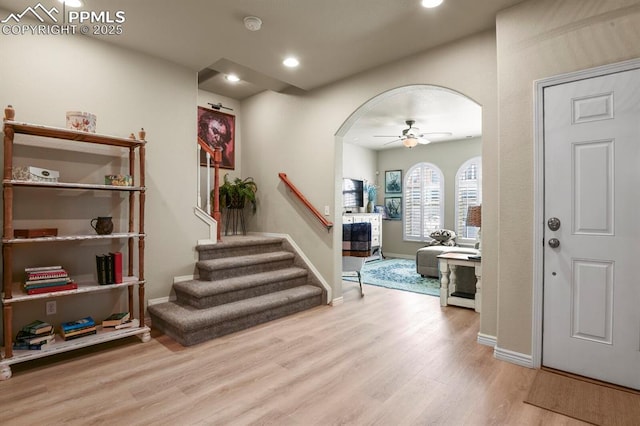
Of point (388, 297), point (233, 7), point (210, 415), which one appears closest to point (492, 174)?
point (388, 297)

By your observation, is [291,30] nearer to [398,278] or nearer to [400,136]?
[398,278]

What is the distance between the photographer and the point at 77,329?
2666 mm

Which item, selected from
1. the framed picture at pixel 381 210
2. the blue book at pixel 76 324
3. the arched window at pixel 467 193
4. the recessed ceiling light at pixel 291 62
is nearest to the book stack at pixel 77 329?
the blue book at pixel 76 324

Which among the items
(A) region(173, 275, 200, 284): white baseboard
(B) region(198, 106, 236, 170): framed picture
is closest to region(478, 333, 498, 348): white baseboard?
(A) region(173, 275, 200, 284): white baseboard

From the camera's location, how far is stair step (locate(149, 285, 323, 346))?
2.90 meters

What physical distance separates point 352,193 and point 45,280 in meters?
6.28

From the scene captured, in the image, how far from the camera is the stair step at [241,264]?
11.9ft

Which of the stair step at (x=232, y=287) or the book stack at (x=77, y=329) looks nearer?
the book stack at (x=77, y=329)

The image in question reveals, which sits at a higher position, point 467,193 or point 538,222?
point 467,193

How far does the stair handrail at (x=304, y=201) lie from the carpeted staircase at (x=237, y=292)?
0.66 metres

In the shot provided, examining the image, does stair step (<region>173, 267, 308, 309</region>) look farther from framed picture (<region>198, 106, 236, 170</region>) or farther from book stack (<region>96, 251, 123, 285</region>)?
framed picture (<region>198, 106, 236, 170</region>)

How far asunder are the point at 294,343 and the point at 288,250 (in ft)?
5.79

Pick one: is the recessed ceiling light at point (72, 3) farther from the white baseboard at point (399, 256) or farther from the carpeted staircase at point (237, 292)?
the white baseboard at point (399, 256)

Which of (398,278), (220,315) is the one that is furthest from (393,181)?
(220,315)
